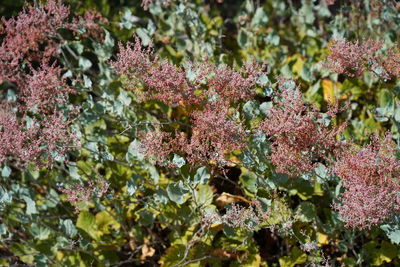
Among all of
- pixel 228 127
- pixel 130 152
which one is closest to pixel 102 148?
pixel 130 152

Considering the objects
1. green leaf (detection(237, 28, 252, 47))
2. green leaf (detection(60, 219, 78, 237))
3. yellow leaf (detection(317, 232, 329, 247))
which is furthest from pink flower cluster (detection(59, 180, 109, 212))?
green leaf (detection(237, 28, 252, 47))

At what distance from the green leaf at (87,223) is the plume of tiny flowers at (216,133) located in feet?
2.56

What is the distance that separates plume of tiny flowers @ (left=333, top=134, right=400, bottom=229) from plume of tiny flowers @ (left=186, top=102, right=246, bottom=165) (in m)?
0.34

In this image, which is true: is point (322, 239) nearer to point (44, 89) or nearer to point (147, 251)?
point (147, 251)

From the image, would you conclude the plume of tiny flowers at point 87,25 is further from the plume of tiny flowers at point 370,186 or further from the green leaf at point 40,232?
the plume of tiny flowers at point 370,186

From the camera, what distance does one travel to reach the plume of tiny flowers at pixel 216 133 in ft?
5.15

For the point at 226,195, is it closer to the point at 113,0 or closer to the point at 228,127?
the point at 228,127

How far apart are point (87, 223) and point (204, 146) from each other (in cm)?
87

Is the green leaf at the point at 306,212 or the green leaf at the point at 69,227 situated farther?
the green leaf at the point at 69,227

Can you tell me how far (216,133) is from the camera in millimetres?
1604

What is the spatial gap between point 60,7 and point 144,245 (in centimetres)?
111

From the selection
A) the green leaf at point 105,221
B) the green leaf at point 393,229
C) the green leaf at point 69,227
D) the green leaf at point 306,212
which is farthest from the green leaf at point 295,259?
the green leaf at point 69,227

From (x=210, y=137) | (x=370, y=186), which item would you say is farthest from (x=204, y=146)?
(x=370, y=186)

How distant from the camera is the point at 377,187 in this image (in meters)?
1.53
